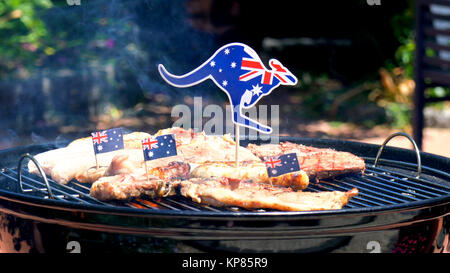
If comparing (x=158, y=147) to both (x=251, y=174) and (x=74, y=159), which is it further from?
(x=74, y=159)

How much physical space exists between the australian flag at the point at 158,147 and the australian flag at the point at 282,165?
61cm

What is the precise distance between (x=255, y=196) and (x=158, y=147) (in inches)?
26.9

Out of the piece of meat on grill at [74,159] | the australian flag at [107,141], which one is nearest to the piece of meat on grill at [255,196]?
the australian flag at [107,141]

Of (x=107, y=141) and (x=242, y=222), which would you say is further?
(x=107, y=141)

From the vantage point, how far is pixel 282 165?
11.0ft

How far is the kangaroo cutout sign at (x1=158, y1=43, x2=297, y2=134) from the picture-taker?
3.72 meters

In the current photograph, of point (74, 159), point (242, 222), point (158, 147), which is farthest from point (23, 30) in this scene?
point (242, 222)

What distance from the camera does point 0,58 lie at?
32.4 feet

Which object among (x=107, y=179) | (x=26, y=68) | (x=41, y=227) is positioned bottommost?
(x=41, y=227)

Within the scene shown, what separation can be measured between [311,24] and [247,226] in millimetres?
10152

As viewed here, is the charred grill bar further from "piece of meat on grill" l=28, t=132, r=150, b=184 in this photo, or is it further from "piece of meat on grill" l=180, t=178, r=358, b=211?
"piece of meat on grill" l=28, t=132, r=150, b=184

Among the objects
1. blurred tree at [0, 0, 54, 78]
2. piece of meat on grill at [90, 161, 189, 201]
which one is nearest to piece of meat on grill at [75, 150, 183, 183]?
piece of meat on grill at [90, 161, 189, 201]
